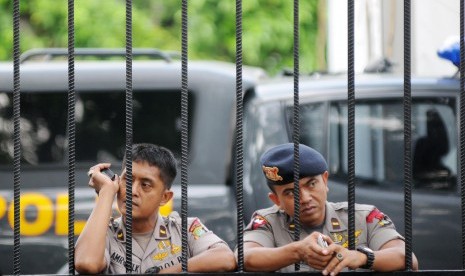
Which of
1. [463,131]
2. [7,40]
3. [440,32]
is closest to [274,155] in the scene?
[463,131]

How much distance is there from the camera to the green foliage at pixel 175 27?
17734 millimetres

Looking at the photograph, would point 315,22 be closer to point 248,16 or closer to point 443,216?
point 248,16

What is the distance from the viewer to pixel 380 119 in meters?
6.30

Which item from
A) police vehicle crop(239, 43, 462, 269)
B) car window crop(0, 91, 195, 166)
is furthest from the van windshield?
car window crop(0, 91, 195, 166)

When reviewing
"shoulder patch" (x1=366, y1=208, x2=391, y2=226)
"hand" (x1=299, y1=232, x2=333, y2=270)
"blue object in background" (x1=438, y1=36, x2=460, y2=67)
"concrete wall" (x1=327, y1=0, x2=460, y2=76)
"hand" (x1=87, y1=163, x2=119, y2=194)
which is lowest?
"hand" (x1=299, y1=232, x2=333, y2=270)

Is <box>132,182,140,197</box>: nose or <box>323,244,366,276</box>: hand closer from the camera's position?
<box>323,244,366,276</box>: hand

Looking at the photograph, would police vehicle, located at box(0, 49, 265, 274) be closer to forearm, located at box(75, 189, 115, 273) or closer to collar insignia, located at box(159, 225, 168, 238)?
collar insignia, located at box(159, 225, 168, 238)

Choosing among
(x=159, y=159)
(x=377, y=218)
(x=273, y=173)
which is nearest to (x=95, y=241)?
(x=159, y=159)

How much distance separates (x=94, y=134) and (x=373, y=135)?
149 cm

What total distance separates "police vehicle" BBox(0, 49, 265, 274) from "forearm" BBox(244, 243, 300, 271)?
→ 266 centimetres

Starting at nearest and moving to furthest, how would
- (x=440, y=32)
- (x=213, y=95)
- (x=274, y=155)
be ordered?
1. (x=274, y=155)
2. (x=213, y=95)
3. (x=440, y=32)

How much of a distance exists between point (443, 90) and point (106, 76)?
5.70 feet

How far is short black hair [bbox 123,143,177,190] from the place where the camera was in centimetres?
413

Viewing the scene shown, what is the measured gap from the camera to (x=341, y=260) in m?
3.58
